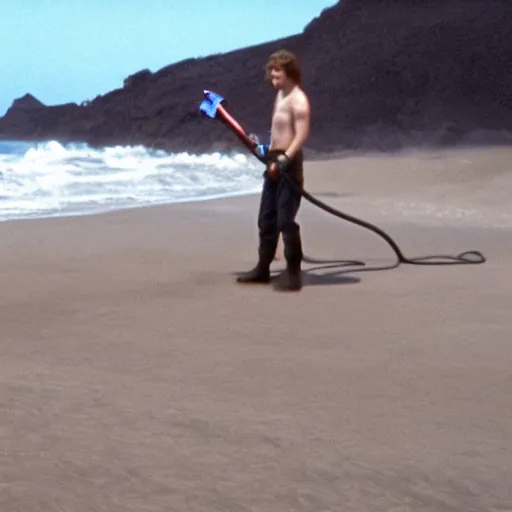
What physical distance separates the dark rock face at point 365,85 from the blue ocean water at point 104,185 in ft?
34.5

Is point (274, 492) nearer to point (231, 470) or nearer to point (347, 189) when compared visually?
point (231, 470)

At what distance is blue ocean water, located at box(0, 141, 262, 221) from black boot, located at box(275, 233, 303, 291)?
→ 322 centimetres

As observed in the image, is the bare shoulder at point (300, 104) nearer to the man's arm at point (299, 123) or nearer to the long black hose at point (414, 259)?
the man's arm at point (299, 123)

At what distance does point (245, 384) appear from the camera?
98.5 inches

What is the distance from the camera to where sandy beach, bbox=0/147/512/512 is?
182cm

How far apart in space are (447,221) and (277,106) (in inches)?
115

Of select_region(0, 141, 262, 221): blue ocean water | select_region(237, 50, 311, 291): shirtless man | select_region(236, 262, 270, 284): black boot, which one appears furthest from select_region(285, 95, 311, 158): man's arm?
select_region(0, 141, 262, 221): blue ocean water

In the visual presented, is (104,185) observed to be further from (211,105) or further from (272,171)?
(272,171)

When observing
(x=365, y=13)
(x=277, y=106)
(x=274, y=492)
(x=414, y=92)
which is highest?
(x=365, y=13)

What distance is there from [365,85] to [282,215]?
27.3m

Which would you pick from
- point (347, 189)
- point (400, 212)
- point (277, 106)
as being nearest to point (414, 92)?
point (347, 189)

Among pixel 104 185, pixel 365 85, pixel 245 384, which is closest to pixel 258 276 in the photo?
pixel 245 384

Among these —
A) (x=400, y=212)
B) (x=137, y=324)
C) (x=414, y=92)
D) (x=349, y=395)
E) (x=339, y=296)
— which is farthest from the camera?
(x=414, y=92)

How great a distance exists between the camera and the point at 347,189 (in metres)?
9.78
